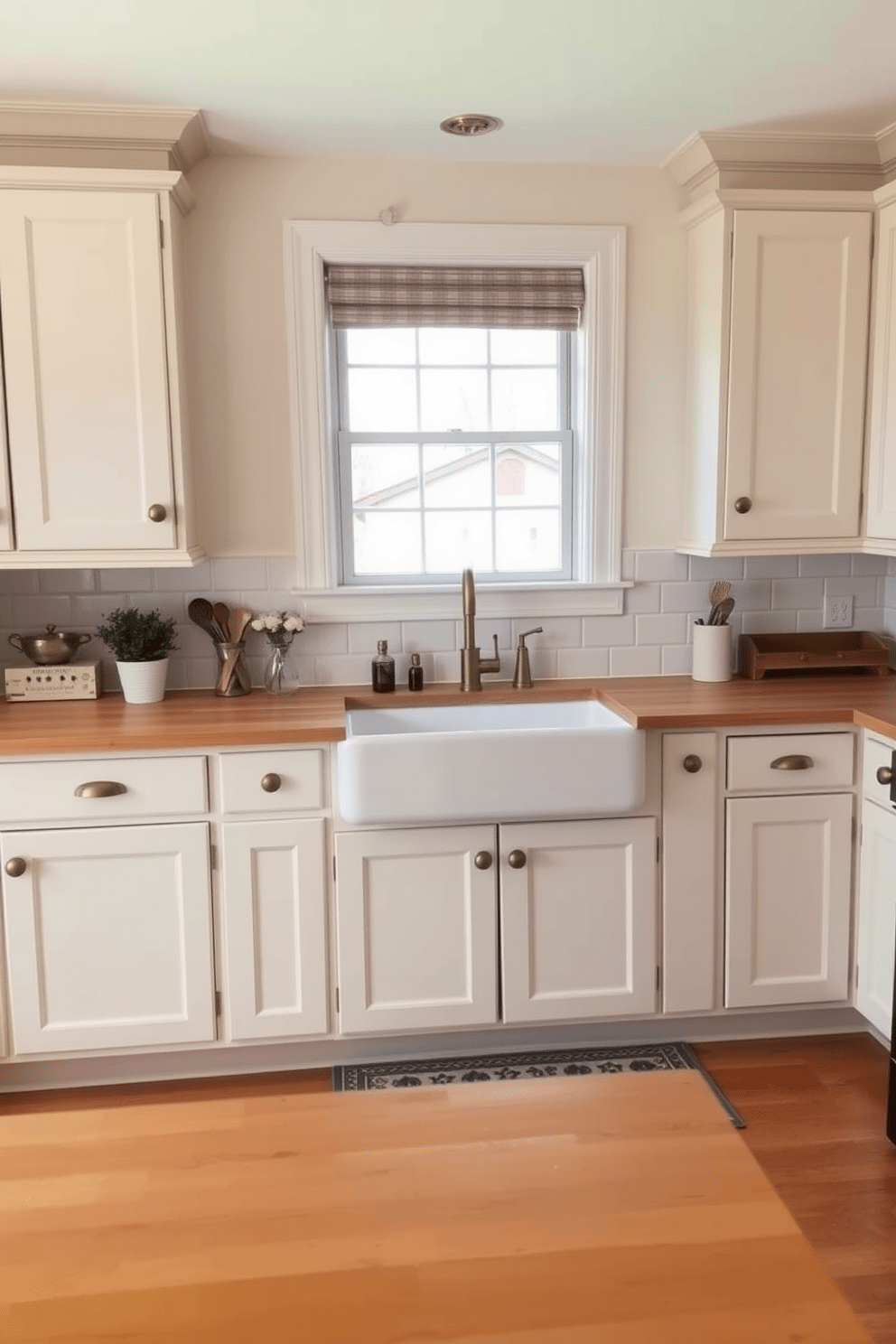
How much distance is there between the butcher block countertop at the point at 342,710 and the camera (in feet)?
8.93

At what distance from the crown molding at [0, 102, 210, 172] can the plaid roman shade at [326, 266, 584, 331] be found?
0.60m

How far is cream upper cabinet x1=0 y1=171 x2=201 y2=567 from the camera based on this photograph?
281 centimetres

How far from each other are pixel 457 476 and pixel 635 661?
81cm

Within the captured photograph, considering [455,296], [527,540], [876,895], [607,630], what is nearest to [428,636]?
[527,540]

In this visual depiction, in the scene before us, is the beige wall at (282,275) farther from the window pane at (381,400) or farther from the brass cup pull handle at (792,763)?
the brass cup pull handle at (792,763)

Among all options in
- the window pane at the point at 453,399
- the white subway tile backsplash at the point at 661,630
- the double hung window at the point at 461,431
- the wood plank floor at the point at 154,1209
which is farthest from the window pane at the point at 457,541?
the wood plank floor at the point at 154,1209

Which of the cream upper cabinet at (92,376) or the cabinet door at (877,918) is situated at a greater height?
the cream upper cabinet at (92,376)

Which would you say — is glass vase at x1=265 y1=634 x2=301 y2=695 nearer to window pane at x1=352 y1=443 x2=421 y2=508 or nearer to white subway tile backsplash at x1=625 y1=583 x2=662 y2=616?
window pane at x1=352 y1=443 x2=421 y2=508

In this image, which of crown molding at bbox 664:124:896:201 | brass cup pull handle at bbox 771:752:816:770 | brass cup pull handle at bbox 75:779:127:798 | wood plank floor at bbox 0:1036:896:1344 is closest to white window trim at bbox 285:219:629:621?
crown molding at bbox 664:124:896:201

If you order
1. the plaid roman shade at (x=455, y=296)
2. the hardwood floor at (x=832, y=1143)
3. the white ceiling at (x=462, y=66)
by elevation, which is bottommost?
the hardwood floor at (x=832, y=1143)

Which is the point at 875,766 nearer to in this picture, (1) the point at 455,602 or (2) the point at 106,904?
(1) the point at 455,602

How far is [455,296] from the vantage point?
327 cm

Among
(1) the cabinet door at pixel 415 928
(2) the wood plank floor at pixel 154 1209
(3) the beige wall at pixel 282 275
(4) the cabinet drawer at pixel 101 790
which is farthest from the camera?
(3) the beige wall at pixel 282 275

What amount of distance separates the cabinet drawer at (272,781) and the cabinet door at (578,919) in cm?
51
